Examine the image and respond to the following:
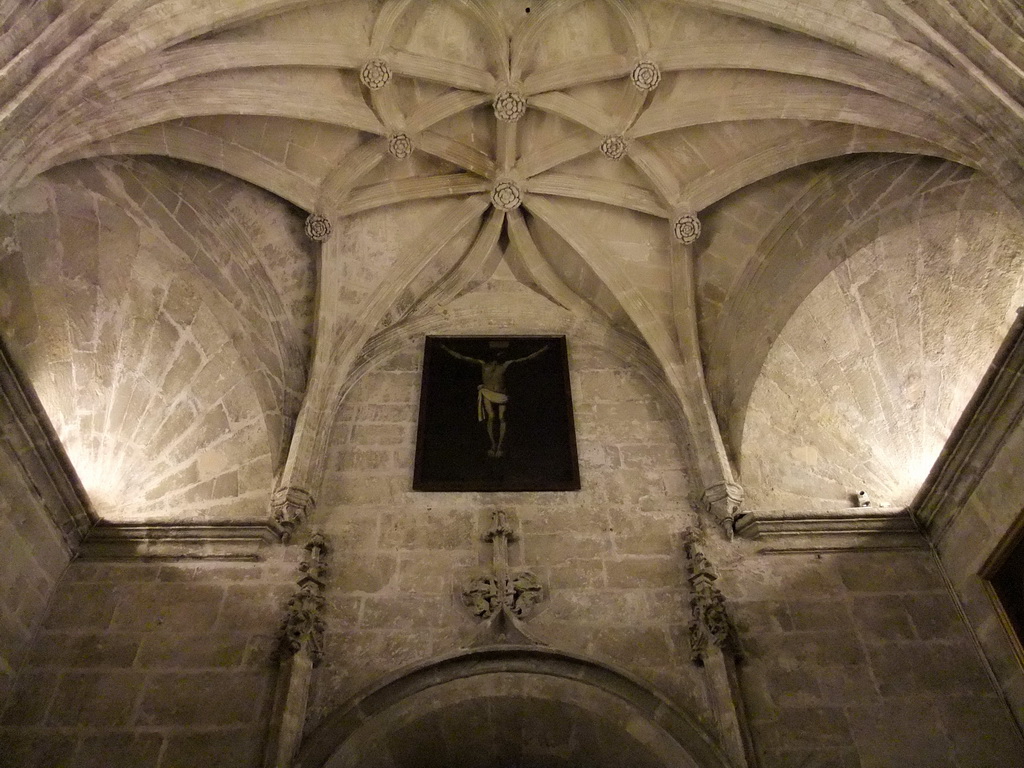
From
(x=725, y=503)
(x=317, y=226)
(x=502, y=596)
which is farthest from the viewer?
(x=317, y=226)

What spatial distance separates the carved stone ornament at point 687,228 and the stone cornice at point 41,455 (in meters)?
6.00

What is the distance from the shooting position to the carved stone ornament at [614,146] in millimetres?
8383

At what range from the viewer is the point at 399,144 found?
8.40 meters

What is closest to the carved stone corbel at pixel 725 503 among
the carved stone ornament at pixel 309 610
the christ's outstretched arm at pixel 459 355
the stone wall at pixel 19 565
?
→ the christ's outstretched arm at pixel 459 355

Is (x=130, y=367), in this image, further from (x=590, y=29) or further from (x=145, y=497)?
(x=590, y=29)

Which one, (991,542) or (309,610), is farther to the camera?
(309,610)

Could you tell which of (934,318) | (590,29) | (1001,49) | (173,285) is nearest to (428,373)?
(173,285)

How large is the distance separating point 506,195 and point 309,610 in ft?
15.6

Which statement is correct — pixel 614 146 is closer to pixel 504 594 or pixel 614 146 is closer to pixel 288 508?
pixel 504 594

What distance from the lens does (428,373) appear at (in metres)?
8.73

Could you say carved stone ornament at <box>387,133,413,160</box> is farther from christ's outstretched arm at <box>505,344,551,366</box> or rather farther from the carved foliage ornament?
the carved foliage ornament

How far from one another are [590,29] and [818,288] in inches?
129

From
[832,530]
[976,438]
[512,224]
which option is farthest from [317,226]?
[976,438]

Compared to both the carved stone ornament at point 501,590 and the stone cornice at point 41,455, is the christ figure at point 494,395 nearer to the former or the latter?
the carved stone ornament at point 501,590
